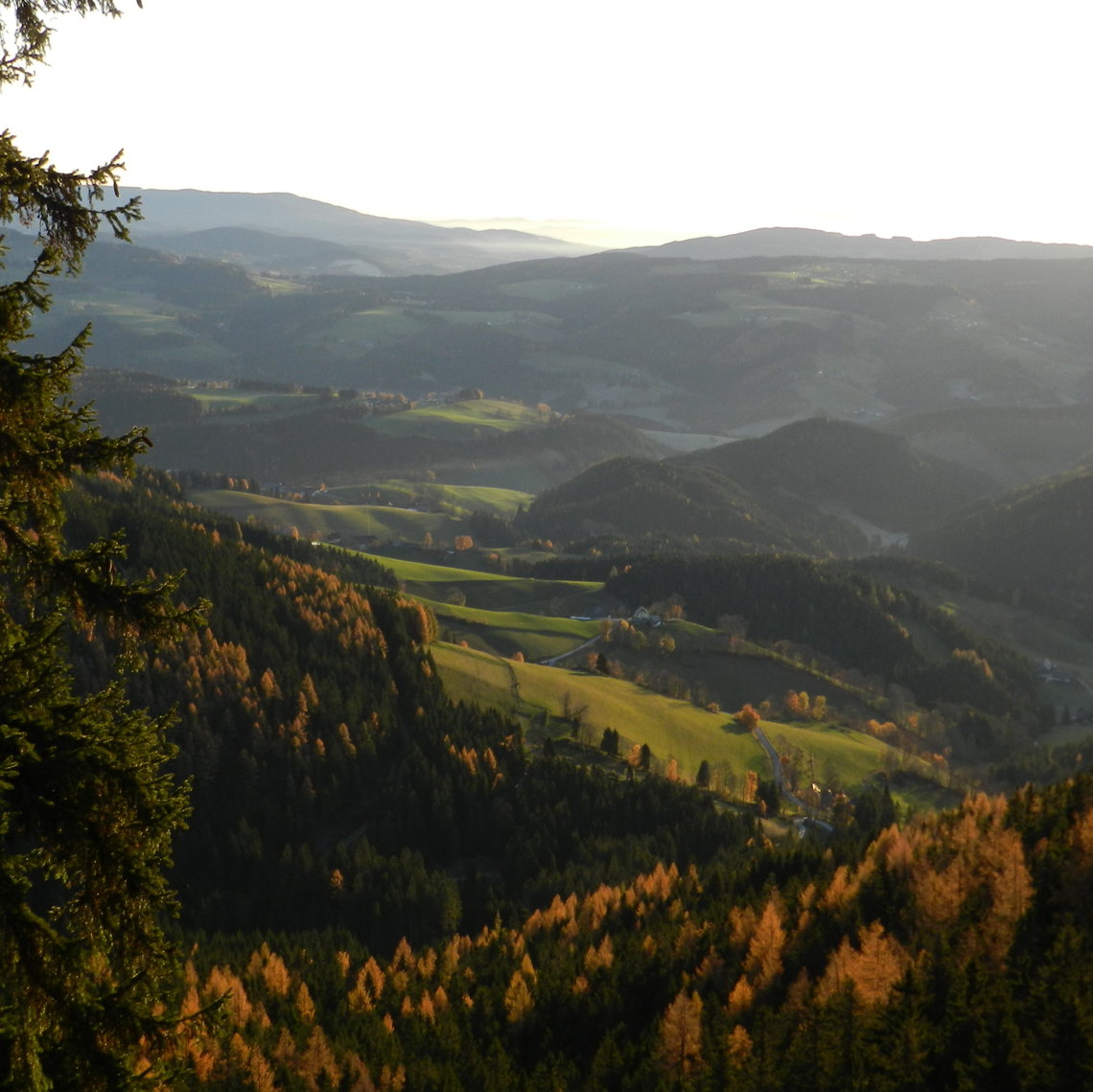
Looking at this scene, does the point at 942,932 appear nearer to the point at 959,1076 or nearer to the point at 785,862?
the point at 959,1076

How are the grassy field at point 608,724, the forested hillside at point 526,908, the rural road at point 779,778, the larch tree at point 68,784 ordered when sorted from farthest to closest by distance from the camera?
1. the grassy field at point 608,724
2. the rural road at point 779,778
3. the forested hillside at point 526,908
4. the larch tree at point 68,784

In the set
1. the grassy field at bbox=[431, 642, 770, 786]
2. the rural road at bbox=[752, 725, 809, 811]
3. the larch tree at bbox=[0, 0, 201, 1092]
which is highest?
the larch tree at bbox=[0, 0, 201, 1092]

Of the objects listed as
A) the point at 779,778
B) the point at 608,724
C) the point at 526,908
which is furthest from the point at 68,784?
the point at 779,778

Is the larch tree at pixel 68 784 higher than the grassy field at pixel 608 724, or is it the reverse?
the larch tree at pixel 68 784

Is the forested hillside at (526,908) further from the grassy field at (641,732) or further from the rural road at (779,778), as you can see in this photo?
the rural road at (779,778)

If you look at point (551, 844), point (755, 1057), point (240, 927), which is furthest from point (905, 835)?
point (240, 927)

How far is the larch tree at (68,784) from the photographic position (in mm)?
15680

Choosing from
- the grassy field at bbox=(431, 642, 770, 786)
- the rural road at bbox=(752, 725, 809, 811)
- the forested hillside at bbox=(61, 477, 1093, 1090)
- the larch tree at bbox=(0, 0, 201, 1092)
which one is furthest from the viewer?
the grassy field at bbox=(431, 642, 770, 786)

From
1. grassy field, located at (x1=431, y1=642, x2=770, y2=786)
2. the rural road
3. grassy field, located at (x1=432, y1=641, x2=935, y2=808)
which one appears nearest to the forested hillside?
grassy field, located at (x1=431, y1=642, x2=770, y2=786)

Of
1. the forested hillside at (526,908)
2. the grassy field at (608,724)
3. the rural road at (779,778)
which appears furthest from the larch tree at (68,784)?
the rural road at (779,778)

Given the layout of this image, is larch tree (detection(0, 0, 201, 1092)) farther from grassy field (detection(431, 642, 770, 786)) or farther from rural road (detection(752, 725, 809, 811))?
rural road (detection(752, 725, 809, 811))

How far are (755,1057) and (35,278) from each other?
71081mm

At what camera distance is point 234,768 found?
170125mm

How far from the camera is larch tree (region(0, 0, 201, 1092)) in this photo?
617 inches
